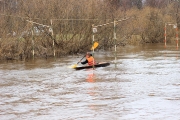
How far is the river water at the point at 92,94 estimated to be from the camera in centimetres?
1020

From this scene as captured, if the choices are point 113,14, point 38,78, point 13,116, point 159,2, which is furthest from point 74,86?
point 159,2

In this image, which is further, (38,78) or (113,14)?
(113,14)

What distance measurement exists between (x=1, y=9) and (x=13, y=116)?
1893 cm

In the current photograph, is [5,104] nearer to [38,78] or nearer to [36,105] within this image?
[36,105]

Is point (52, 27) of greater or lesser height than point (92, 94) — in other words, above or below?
above

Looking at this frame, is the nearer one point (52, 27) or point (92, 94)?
point (92, 94)

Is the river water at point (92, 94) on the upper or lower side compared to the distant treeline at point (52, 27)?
lower

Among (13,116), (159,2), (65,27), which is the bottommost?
(13,116)

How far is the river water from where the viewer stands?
402 inches

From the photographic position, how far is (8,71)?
20812 mm

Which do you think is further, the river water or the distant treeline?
the distant treeline

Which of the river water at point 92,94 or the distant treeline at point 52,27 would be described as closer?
the river water at point 92,94

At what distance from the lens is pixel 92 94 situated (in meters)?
13.1

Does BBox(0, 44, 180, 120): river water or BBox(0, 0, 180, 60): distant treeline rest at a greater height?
BBox(0, 0, 180, 60): distant treeline
